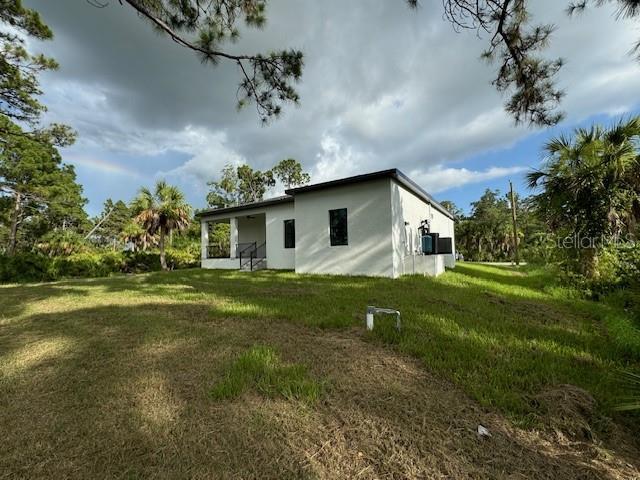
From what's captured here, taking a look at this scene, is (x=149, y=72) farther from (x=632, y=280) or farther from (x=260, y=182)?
(x=260, y=182)

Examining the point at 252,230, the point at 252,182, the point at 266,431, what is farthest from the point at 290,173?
the point at 266,431

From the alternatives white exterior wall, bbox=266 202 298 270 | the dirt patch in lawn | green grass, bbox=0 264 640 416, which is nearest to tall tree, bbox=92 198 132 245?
white exterior wall, bbox=266 202 298 270

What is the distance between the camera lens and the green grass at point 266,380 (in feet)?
7.93

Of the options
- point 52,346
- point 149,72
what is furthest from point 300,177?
point 52,346

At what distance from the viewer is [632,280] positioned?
6.54m

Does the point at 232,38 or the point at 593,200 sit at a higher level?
the point at 232,38

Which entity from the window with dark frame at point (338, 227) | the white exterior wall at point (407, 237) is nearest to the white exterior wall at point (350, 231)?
the window with dark frame at point (338, 227)

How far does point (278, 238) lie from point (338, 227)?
3.72 m

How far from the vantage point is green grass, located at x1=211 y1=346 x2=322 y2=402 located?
242 cm

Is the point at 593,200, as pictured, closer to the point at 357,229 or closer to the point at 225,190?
the point at 357,229

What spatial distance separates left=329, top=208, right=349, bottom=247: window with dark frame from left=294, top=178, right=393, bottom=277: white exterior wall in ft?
0.46

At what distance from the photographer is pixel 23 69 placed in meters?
7.82

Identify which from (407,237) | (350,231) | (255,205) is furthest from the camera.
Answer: (255,205)

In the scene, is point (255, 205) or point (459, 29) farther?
point (255, 205)
